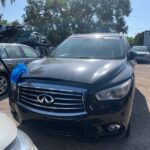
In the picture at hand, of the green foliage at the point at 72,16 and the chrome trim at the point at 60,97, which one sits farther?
the green foliage at the point at 72,16

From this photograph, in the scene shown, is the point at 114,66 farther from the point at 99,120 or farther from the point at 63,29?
the point at 63,29

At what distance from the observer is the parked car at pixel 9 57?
8.23m

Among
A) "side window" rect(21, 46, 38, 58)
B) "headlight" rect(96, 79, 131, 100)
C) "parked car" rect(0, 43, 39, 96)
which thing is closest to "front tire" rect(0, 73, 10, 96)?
"parked car" rect(0, 43, 39, 96)

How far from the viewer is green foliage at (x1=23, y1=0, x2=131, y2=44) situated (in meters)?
39.7

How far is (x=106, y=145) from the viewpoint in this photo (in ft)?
15.4

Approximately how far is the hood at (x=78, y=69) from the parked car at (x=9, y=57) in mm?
3207

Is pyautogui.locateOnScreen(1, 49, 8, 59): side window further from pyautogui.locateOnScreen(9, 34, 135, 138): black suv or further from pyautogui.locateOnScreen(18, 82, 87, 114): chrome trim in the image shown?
pyautogui.locateOnScreen(18, 82, 87, 114): chrome trim

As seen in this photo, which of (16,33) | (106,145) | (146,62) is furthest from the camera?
(146,62)

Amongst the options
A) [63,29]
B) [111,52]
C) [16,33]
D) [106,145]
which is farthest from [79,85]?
[63,29]

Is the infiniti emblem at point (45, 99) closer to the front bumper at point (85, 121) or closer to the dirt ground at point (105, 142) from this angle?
the front bumper at point (85, 121)

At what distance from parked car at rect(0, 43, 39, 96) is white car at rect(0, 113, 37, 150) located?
5.40 meters

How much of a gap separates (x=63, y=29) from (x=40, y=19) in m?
3.60

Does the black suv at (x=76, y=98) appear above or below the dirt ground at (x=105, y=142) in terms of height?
above

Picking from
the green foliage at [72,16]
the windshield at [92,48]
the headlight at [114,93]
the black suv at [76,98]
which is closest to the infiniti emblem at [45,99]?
the black suv at [76,98]
